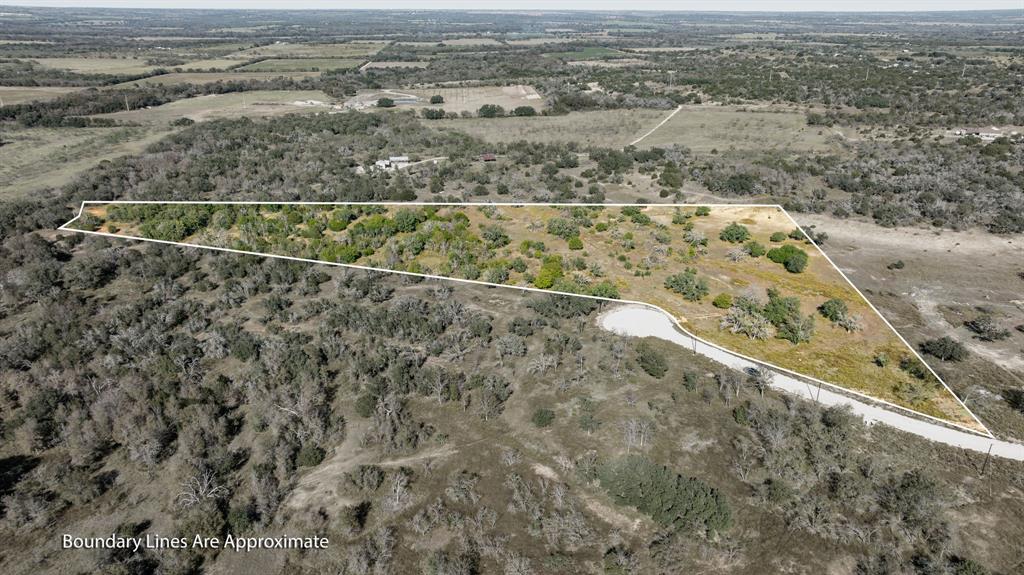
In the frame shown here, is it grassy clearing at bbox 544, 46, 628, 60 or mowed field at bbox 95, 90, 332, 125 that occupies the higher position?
grassy clearing at bbox 544, 46, 628, 60

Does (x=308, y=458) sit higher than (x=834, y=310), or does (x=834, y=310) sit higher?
(x=834, y=310)

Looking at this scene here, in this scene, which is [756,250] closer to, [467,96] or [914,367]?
[914,367]

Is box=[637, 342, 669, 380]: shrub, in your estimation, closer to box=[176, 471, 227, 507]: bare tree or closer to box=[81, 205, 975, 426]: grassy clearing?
box=[81, 205, 975, 426]: grassy clearing

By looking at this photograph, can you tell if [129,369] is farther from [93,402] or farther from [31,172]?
[31,172]

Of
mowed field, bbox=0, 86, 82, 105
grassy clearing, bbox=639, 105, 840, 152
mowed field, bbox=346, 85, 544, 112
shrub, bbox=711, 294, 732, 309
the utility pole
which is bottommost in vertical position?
the utility pole

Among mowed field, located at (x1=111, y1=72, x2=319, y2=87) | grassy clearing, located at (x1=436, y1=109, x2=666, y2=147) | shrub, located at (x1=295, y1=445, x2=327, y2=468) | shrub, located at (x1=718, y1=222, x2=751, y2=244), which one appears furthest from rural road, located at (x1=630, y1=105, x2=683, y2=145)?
mowed field, located at (x1=111, y1=72, x2=319, y2=87)

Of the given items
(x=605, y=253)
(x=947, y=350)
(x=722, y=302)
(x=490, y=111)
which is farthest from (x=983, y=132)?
(x=722, y=302)
